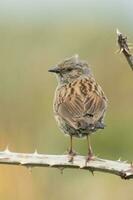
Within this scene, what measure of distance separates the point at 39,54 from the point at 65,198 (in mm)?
5343

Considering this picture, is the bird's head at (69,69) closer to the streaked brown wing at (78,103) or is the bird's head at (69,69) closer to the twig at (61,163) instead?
the streaked brown wing at (78,103)

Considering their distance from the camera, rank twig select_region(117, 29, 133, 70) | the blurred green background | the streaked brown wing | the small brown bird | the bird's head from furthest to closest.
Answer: the blurred green background < the bird's head < the streaked brown wing < the small brown bird < twig select_region(117, 29, 133, 70)

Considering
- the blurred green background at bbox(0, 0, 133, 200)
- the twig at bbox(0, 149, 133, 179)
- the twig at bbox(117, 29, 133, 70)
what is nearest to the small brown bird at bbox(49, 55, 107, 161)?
the twig at bbox(0, 149, 133, 179)

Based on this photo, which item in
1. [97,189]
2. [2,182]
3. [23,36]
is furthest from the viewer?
[23,36]

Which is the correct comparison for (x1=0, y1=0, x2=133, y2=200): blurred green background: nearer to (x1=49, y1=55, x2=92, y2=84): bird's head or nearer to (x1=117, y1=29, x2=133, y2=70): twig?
(x1=49, y1=55, x2=92, y2=84): bird's head

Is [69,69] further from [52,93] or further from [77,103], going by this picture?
[52,93]

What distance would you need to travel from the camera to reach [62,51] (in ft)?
51.1

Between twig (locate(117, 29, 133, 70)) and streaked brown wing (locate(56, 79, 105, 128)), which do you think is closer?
twig (locate(117, 29, 133, 70))

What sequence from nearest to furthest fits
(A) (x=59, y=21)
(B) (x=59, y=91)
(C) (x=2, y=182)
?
(B) (x=59, y=91)
(C) (x=2, y=182)
(A) (x=59, y=21)

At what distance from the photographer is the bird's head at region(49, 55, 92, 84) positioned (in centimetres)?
781

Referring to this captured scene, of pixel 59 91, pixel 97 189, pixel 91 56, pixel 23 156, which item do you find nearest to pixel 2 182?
pixel 97 189

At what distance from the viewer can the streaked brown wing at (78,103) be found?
6934mm

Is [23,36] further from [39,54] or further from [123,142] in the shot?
[123,142]

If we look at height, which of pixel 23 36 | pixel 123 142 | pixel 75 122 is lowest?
pixel 75 122
